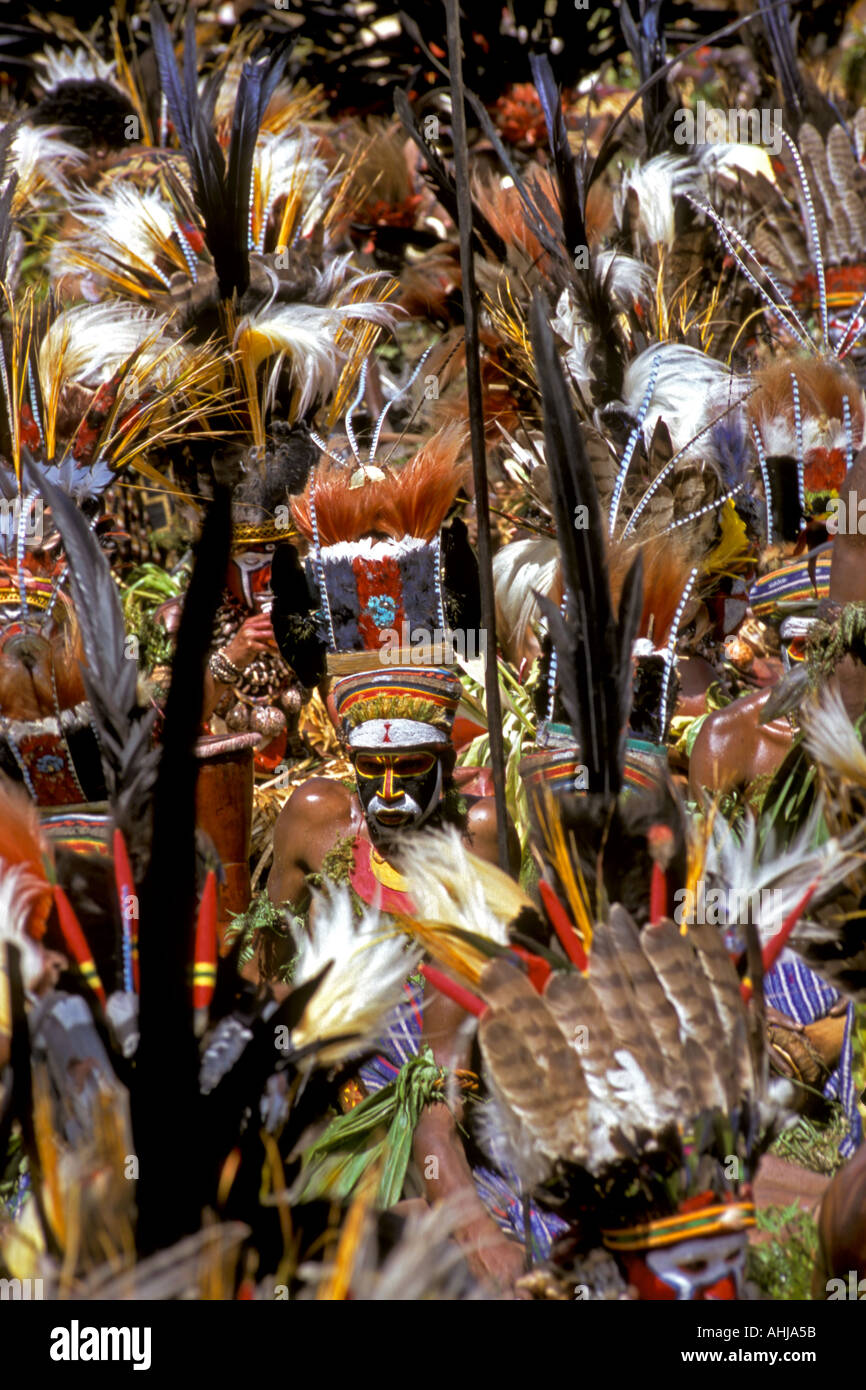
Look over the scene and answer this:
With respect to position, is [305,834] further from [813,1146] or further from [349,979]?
[813,1146]

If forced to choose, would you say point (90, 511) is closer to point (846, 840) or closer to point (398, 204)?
point (846, 840)

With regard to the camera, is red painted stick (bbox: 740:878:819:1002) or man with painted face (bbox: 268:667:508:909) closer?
red painted stick (bbox: 740:878:819:1002)

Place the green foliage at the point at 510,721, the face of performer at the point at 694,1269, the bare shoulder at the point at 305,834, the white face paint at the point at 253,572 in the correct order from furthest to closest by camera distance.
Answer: the white face paint at the point at 253,572, the green foliage at the point at 510,721, the bare shoulder at the point at 305,834, the face of performer at the point at 694,1269

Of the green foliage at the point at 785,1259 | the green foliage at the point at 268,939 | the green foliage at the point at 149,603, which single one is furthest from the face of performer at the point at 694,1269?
the green foliage at the point at 149,603

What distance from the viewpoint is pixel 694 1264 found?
4.63 feet

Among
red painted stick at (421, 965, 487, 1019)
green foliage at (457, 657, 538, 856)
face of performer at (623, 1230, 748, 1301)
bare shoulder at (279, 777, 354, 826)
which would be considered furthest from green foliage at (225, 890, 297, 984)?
face of performer at (623, 1230, 748, 1301)

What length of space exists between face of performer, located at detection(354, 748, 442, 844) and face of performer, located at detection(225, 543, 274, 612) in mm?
1034

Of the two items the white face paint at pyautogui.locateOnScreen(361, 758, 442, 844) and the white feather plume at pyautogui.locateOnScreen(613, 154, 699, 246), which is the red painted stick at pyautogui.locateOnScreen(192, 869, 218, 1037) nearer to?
the white face paint at pyautogui.locateOnScreen(361, 758, 442, 844)

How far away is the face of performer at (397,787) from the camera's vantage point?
2.34 metres

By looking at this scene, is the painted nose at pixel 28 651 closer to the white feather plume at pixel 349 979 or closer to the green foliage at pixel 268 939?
the green foliage at pixel 268 939

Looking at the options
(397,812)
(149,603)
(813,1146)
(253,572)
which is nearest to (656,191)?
(253,572)

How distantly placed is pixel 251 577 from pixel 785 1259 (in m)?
2.17

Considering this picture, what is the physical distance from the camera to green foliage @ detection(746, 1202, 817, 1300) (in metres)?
1.65

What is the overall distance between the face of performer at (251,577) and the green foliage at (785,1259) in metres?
2.05
